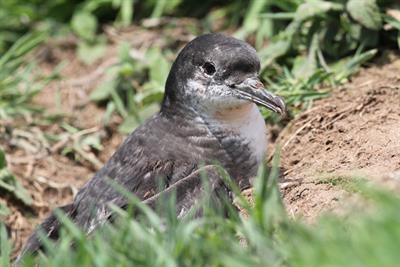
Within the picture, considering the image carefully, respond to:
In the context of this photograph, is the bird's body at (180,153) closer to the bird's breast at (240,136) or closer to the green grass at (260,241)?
the bird's breast at (240,136)

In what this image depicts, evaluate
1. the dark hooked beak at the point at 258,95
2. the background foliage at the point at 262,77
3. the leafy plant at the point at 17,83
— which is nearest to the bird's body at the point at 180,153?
the dark hooked beak at the point at 258,95

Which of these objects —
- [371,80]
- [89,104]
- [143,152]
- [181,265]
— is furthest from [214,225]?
[89,104]

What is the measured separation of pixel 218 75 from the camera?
15.7 feet

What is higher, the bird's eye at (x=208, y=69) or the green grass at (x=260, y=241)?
the green grass at (x=260, y=241)

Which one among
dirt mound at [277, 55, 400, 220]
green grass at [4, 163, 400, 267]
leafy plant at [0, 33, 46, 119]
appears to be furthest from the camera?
leafy plant at [0, 33, 46, 119]

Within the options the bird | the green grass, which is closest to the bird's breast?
the bird

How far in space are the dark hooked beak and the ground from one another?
0.34 meters

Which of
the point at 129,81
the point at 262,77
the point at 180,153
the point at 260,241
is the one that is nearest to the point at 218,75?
the point at 180,153

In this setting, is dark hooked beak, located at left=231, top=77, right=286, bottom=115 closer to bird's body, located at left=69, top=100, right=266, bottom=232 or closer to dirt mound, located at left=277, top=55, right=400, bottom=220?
bird's body, located at left=69, top=100, right=266, bottom=232

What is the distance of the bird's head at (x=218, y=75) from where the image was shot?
4.74 meters

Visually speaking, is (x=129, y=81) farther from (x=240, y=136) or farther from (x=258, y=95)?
(x=258, y=95)

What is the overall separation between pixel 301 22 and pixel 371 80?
583mm

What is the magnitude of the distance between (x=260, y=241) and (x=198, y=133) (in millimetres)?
1773

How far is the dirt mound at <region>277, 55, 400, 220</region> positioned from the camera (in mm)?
4109
